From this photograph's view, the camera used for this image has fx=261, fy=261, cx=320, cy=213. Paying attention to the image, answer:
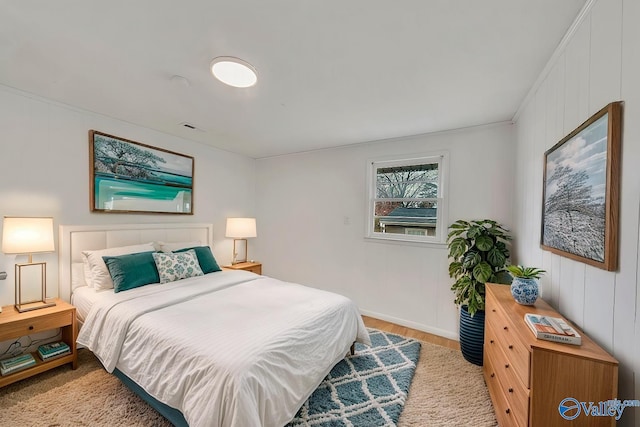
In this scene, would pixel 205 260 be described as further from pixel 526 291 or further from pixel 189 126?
pixel 526 291

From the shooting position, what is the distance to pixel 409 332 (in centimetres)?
312

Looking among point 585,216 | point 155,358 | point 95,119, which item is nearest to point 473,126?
point 585,216

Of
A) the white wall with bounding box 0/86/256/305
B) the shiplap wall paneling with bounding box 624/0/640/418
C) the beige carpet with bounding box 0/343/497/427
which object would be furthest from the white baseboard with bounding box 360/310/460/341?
the white wall with bounding box 0/86/256/305

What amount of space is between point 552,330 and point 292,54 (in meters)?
2.02

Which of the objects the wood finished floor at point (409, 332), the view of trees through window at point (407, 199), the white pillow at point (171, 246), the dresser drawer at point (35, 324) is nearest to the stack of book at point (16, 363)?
the dresser drawer at point (35, 324)

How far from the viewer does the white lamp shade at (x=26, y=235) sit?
2.00 metres

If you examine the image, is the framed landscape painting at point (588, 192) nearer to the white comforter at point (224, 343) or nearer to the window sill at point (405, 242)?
the window sill at point (405, 242)

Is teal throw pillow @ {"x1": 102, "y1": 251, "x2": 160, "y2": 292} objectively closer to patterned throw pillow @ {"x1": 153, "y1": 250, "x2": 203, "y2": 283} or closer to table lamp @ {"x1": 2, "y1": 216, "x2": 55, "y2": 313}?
patterned throw pillow @ {"x1": 153, "y1": 250, "x2": 203, "y2": 283}

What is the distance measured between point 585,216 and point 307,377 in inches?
68.0

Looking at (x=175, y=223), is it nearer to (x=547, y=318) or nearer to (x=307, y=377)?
(x=307, y=377)

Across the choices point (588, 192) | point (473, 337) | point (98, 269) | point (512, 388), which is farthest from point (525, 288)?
point (98, 269)

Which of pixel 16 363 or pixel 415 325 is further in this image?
pixel 415 325

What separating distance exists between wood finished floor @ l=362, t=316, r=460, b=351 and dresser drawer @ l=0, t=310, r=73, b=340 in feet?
9.72

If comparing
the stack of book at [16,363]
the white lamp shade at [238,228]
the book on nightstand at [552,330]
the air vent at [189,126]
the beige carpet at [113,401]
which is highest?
the air vent at [189,126]
